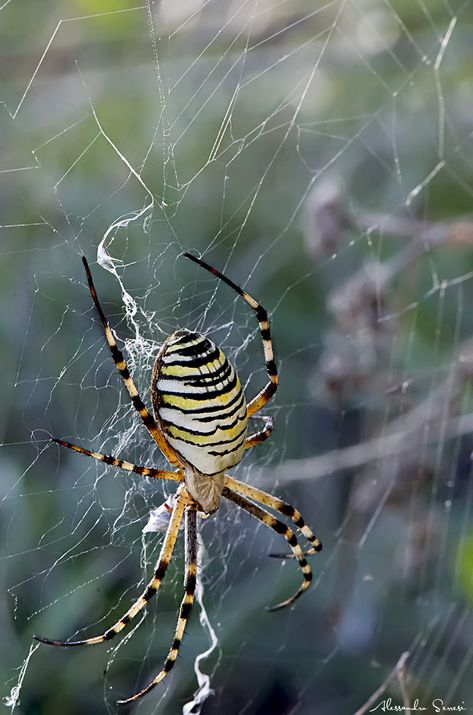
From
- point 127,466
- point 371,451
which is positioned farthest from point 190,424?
point 371,451

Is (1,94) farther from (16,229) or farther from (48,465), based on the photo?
(48,465)

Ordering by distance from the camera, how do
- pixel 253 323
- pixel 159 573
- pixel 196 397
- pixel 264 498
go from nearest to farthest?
pixel 196 397, pixel 159 573, pixel 264 498, pixel 253 323

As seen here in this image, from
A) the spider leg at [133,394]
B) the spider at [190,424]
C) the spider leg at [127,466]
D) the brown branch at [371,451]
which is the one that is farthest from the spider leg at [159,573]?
the brown branch at [371,451]

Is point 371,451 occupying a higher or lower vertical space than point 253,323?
lower

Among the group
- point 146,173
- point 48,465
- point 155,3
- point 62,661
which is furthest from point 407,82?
point 62,661

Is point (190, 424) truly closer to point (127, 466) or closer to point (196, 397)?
point (196, 397)

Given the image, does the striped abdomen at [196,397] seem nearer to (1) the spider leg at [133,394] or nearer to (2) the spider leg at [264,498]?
(1) the spider leg at [133,394]
